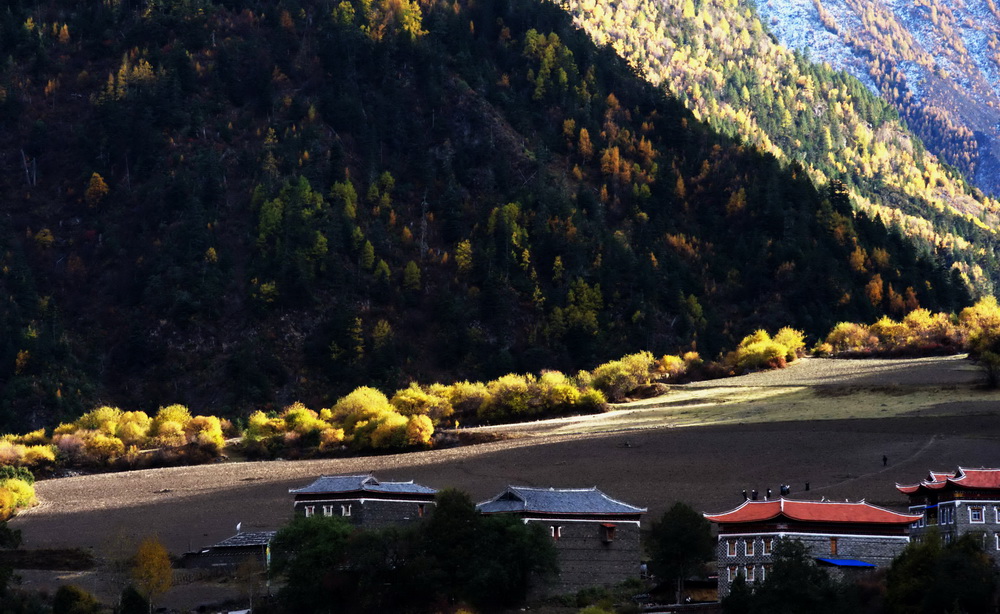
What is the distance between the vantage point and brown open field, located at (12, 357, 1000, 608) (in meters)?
117

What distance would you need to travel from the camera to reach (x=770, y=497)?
109 meters

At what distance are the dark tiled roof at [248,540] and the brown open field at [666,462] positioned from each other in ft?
14.0

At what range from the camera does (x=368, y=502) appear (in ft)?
359

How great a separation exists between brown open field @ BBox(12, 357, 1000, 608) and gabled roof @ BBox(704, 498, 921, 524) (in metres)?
13.8

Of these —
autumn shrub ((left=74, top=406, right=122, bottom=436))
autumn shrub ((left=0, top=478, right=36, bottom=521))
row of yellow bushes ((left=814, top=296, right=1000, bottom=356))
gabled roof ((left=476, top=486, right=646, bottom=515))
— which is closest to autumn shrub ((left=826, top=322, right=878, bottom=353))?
row of yellow bushes ((left=814, top=296, right=1000, bottom=356))

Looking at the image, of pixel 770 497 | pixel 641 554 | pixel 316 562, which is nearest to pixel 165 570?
pixel 316 562

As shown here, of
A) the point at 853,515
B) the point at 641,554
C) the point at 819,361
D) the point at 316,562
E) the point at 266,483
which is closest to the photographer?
the point at 853,515

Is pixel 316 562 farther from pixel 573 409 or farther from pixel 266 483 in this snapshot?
pixel 573 409

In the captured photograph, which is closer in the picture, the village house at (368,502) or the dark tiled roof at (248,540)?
the dark tiled roof at (248,540)

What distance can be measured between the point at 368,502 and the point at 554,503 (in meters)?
15.5

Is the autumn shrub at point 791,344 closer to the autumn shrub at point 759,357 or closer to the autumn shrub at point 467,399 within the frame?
the autumn shrub at point 759,357

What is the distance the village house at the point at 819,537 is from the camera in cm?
8769

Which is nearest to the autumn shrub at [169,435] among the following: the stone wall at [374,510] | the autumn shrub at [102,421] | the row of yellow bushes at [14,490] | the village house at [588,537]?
the autumn shrub at [102,421]

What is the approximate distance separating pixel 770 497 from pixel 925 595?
33978 millimetres
